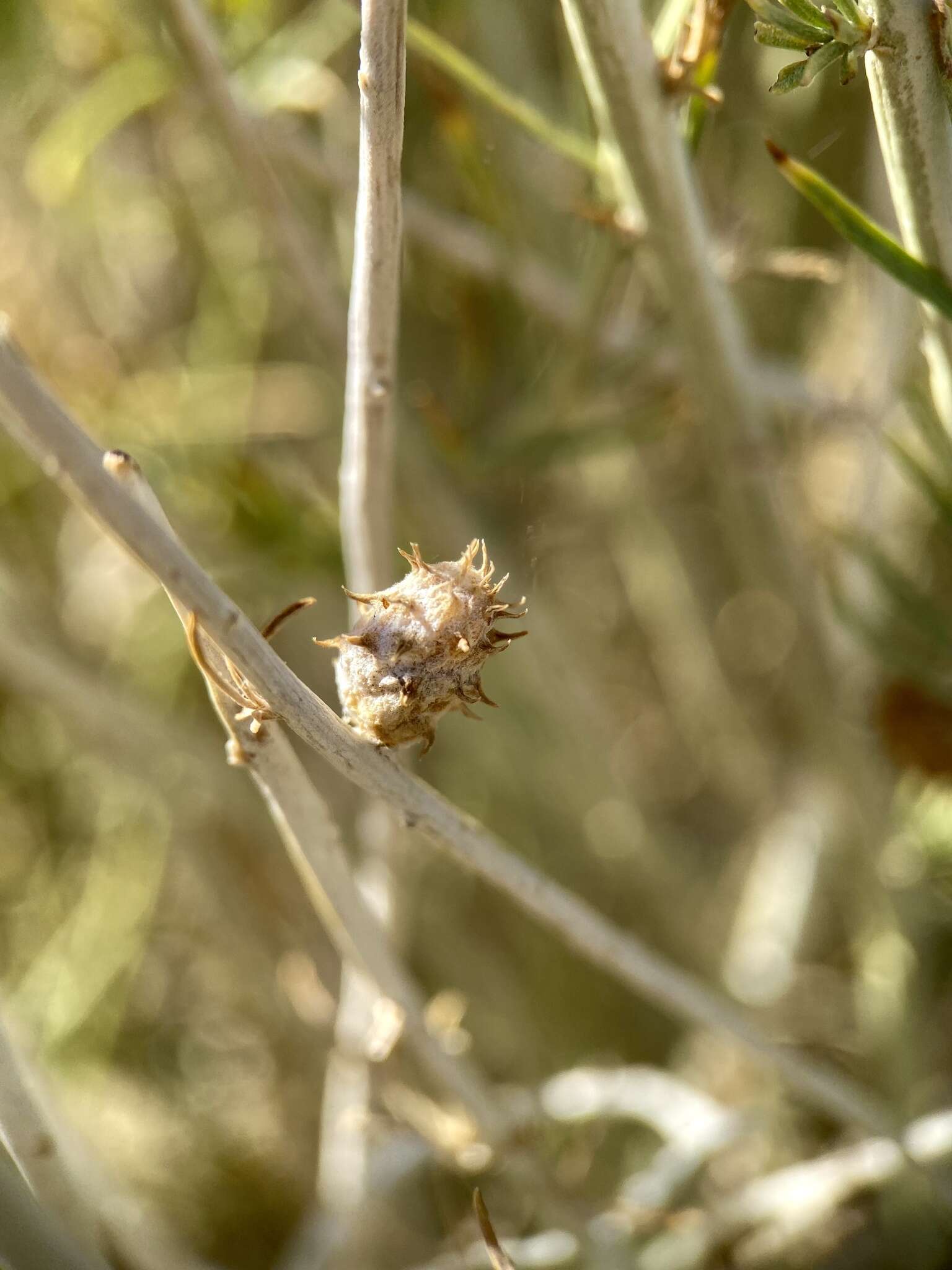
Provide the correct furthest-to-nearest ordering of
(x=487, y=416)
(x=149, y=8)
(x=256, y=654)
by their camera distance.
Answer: (x=487, y=416), (x=149, y=8), (x=256, y=654)

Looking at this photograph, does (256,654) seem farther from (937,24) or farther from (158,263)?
(158,263)

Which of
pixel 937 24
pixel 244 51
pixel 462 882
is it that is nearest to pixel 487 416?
pixel 244 51

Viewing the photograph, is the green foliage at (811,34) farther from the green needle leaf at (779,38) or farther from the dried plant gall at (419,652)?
the dried plant gall at (419,652)

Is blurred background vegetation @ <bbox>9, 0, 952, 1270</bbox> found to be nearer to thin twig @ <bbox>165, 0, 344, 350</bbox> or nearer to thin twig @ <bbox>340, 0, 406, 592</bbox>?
thin twig @ <bbox>165, 0, 344, 350</bbox>

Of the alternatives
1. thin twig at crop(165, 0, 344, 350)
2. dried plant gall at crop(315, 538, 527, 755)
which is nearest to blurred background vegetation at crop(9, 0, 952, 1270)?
thin twig at crop(165, 0, 344, 350)

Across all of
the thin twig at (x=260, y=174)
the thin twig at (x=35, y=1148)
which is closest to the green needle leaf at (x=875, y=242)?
the thin twig at (x=260, y=174)

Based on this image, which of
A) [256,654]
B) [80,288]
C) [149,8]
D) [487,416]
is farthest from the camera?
[80,288]
